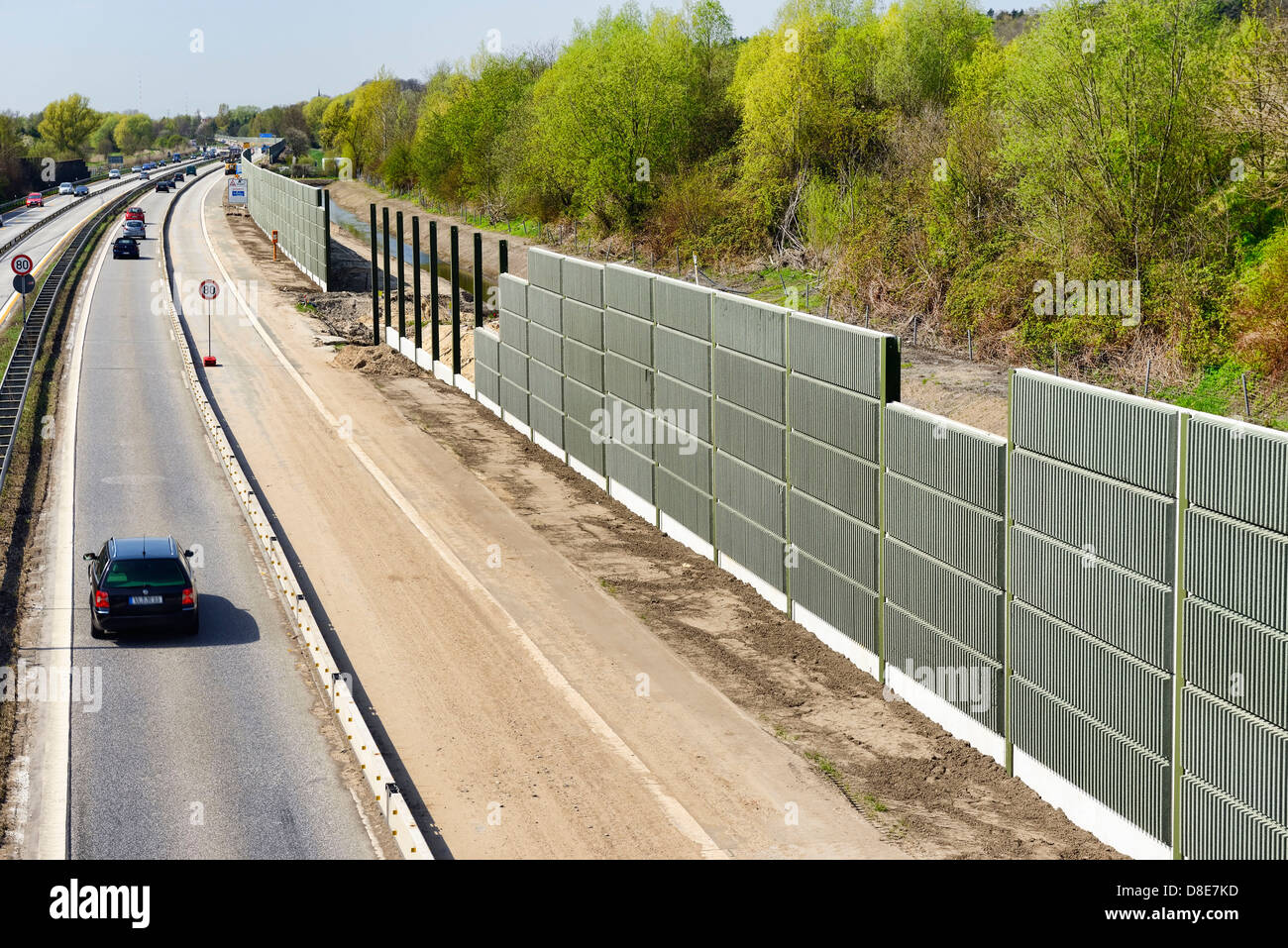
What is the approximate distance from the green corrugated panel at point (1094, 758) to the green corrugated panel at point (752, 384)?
753 centimetres

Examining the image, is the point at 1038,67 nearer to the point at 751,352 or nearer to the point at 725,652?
the point at 751,352

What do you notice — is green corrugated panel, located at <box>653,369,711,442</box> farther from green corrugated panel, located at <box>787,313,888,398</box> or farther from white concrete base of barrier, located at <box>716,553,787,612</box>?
green corrugated panel, located at <box>787,313,888,398</box>

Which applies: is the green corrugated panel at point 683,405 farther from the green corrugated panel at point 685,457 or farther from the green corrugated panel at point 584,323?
the green corrugated panel at point 584,323

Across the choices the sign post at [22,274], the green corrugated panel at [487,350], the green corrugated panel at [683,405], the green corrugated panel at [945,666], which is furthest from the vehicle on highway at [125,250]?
the green corrugated panel at [945,666]

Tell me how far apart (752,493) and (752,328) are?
2905mm

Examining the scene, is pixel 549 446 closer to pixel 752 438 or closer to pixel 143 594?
pixel 752 438

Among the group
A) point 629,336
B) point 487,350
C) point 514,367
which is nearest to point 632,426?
point 629,336

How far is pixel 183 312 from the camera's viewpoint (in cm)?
6031

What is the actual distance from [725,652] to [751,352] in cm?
532

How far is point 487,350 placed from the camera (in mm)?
40750

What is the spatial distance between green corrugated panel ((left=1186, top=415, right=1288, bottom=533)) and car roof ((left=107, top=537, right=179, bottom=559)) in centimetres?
1571

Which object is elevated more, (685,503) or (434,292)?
(434,292)

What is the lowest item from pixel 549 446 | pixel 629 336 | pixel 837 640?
pixel 837 640

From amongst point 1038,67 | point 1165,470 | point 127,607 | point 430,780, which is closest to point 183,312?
point 1038,67
